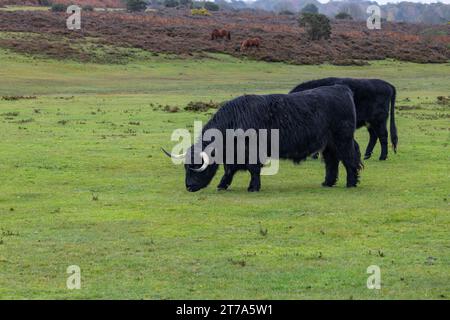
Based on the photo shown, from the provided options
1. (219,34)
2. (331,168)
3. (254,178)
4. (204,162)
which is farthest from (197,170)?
(219,34)

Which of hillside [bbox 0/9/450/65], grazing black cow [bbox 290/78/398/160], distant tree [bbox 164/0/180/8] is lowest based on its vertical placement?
hillside [bbox 0/9/450/65]

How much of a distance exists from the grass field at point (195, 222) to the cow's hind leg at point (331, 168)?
340 millimetres

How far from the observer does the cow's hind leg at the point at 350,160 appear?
16.7 metres

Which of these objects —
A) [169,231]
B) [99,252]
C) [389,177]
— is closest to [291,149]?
[389,177]

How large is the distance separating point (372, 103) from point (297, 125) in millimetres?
4995

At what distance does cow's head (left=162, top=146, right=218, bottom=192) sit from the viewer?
16.1 metres

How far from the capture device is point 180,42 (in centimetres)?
6538

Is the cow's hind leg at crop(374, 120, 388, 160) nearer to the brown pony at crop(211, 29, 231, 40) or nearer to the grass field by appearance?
the grass field

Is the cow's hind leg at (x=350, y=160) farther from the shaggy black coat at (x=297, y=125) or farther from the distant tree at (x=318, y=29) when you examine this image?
the distant tree at (x=318, y=29)

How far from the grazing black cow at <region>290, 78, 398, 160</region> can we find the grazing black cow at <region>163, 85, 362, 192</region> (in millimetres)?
3693

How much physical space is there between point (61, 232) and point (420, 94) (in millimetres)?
30532

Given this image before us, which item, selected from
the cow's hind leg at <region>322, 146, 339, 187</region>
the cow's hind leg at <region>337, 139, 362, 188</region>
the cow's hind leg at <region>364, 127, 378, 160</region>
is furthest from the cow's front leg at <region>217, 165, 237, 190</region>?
the cow's hind leg at <region>364, 127, 378, 160</region>

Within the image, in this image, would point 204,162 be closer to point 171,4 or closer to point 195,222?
point 195,222

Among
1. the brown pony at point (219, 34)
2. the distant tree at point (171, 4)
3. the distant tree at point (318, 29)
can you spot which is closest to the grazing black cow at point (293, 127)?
the brown pony at point (219, 34)
